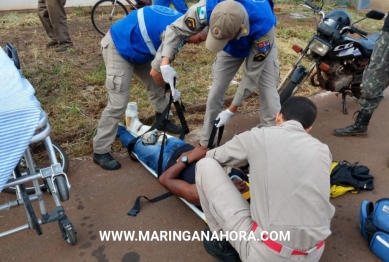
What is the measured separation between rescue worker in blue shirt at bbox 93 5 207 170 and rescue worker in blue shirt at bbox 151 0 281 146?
0.55 ft

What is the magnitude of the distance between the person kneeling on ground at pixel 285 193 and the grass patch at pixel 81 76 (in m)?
2.04

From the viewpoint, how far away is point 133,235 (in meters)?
2.45

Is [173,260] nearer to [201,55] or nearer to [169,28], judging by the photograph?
[169,28]

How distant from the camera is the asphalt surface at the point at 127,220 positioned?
7.53 ft

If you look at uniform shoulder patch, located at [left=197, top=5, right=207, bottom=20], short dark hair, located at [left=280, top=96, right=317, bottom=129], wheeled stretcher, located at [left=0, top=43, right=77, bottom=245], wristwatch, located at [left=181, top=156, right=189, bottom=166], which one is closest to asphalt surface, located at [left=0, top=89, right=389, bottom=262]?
wristwatch, located at [left=181, top=156, right=189, bottom=166]

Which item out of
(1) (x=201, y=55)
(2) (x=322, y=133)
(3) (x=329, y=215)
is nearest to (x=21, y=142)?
(3) (x=329, y=215)

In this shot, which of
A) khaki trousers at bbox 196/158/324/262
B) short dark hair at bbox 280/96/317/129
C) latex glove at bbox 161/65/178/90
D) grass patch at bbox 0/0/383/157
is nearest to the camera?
khaki trousers at bbox 196/158/324/262

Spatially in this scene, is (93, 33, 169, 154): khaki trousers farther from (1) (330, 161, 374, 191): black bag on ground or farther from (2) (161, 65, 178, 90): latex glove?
(1) (330, 161, 374, 191): black bag on ground

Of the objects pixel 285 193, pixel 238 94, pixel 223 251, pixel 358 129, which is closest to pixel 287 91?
pixel 358 129

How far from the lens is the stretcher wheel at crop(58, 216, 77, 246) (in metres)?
2.14

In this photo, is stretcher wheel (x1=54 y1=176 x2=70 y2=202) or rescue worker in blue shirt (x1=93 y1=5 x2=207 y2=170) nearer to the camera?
stretcher wheel (x1=54 y1=176 x2=70 y2=202)

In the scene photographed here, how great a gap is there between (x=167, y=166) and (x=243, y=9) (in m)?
1.34

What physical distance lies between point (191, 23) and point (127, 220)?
1562mm

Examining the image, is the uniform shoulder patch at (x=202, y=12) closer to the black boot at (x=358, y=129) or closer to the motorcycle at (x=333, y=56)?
the motorcycle at (x=333, y=56)
